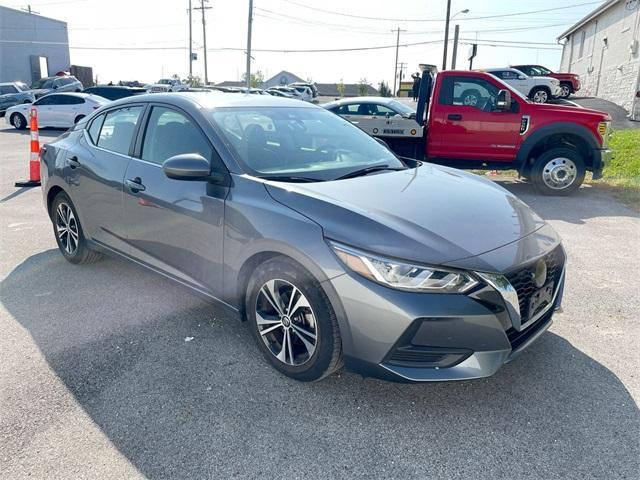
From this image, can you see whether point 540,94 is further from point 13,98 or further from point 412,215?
point 13,98

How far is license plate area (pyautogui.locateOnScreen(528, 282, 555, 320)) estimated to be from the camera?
2.66 m

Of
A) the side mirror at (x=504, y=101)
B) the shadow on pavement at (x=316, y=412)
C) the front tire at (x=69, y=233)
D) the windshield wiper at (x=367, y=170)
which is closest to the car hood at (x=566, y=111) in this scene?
the side mirror at (x=504, y=101)

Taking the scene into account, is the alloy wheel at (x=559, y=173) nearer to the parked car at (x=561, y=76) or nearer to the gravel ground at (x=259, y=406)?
the gravel ground at (x=259, y=406)

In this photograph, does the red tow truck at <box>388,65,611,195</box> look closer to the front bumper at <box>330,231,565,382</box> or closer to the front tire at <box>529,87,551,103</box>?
the front bumper at <box>330,231,565,382</box>

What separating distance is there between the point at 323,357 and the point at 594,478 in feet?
4.45

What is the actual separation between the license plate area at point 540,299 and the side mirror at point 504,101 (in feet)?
19.2

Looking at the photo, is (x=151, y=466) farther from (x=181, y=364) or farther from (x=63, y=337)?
(x=63, y=337)

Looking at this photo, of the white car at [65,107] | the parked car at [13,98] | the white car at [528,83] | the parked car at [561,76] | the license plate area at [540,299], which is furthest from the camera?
the parked car at [13,98]

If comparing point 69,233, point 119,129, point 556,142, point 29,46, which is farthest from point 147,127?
point 29,46

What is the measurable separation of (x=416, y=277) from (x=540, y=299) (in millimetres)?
874

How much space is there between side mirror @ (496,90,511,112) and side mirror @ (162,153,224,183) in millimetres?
6383

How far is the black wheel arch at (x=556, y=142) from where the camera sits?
7969mm

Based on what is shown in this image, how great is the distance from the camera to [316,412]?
8.60ft

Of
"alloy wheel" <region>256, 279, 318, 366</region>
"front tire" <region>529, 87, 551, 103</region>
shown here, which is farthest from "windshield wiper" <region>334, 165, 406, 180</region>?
"front tire" <region>529, 87, 551, 103</region>
